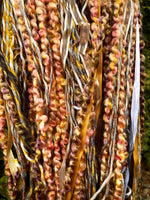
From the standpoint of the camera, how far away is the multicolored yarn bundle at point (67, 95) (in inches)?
18.4

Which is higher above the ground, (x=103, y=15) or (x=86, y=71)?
(x=103, y=15)

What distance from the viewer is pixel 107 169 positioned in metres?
0.52

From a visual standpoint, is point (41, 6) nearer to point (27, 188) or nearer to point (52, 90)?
point (52, 90)

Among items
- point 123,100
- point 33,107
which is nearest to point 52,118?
point 33,107

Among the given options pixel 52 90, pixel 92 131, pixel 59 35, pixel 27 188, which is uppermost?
pixel 59 35

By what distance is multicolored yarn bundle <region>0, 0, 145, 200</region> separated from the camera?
468 mm

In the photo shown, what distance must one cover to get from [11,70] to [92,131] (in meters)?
0.24

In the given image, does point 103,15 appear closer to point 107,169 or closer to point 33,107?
point 33,107

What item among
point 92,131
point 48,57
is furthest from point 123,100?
point 48,57

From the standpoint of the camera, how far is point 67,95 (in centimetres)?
49

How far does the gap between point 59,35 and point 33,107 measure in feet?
0.59

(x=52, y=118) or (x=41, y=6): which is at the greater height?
(x=41, y=6)

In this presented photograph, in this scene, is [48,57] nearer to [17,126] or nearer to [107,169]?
[17,126]

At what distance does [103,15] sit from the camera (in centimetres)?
48
